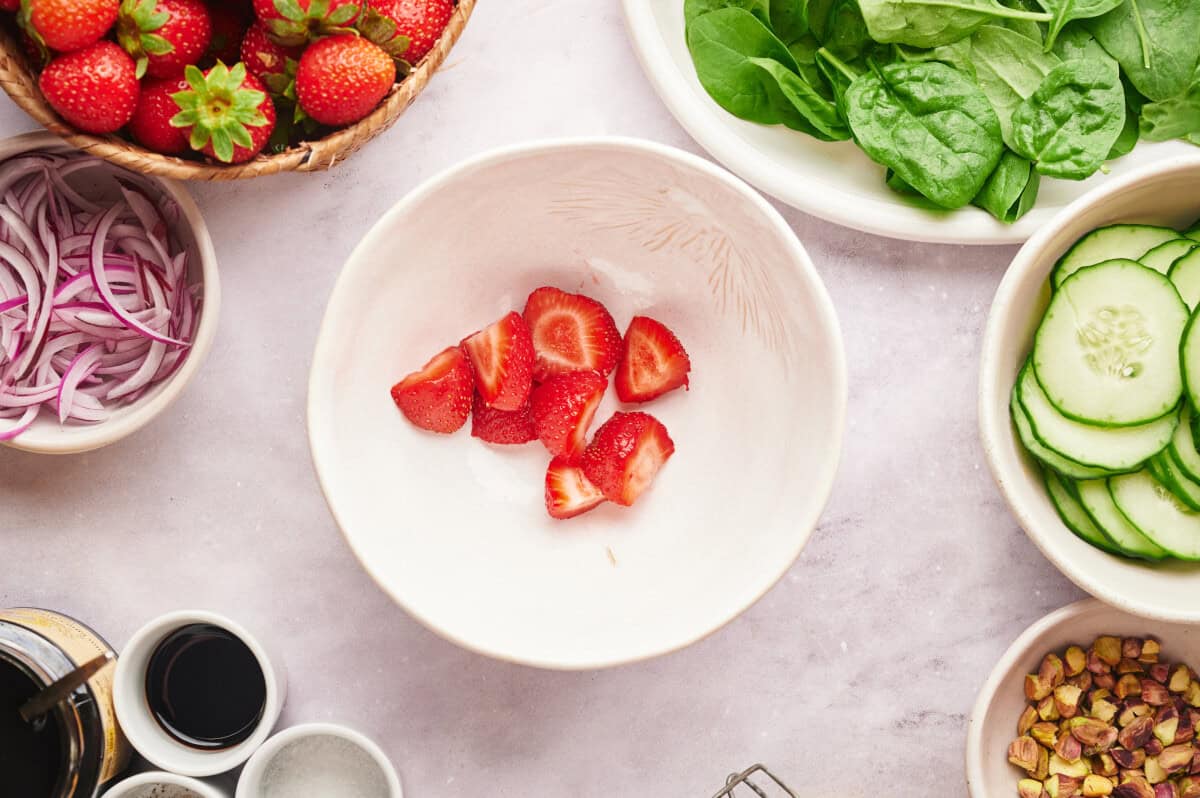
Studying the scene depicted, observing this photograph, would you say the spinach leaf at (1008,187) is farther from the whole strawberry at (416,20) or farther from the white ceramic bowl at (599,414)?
the whole strawberry at (416,20)

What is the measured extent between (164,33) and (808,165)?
0.70m

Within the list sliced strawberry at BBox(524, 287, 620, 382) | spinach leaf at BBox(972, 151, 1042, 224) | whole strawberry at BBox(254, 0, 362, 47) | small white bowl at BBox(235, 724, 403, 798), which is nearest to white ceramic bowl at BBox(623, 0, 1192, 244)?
spinach leaf at BBox(972, 151, 1042, 224)

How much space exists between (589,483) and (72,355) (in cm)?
59

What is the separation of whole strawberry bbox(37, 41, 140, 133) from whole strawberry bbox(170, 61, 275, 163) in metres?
0.05

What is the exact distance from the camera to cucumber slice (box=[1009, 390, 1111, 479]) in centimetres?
113

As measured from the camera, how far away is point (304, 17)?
40.0 inches

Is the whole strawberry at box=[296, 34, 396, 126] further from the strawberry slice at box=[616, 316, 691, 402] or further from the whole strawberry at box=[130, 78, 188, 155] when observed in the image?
the strawberry slice at box=[616, 316, 691, 402]

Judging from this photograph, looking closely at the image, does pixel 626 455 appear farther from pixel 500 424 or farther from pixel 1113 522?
pixel 1113 522

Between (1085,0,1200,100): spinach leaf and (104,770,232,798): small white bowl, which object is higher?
(1085,0,1200,100): spinach leaf

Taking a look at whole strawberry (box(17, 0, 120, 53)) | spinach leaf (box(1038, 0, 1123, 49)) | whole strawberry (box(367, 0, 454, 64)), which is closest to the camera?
whole strawberry (box(17, 0, 120, 53))

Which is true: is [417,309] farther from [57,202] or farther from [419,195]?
[57,202]

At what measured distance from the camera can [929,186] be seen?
1.20 m

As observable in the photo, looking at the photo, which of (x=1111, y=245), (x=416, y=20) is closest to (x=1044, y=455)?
(x=1111, y=245)

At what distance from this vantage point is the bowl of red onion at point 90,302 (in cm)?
115
